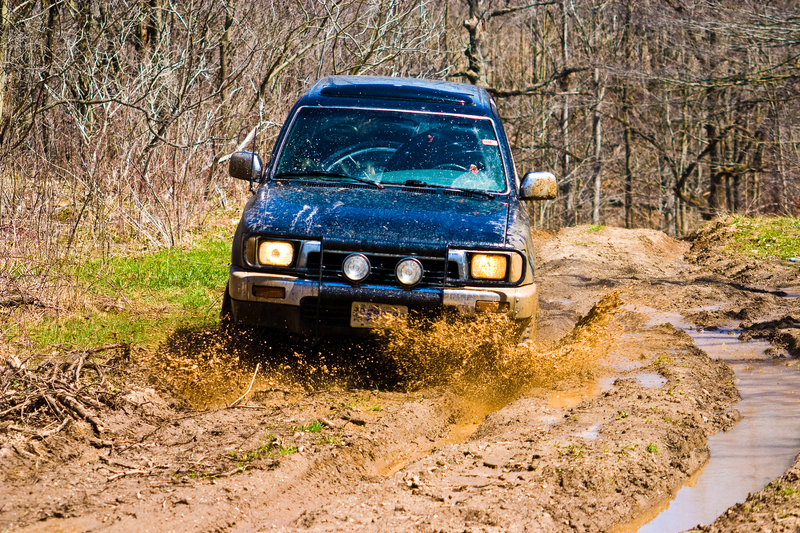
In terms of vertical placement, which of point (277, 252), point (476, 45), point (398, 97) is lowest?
point (277, 252)

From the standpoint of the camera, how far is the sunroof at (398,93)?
6422mm

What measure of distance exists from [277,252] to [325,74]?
45.9ft

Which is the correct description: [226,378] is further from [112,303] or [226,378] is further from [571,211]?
[571,211]

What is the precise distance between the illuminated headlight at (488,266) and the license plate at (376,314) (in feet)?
1.69

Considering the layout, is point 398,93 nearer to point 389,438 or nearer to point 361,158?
point 361,158

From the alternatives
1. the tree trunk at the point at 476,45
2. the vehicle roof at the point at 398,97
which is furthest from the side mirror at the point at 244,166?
the tree trunk at the point at 476,45

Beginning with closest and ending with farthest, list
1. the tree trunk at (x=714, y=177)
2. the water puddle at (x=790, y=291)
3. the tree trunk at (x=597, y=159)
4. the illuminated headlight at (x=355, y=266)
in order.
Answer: the illuminated headlight at (x=355, y=266) < the water puddle at (x=790, y=291) < the tree trunk at (x=714, y=177) < the tree trunk at (x=597, y=159)

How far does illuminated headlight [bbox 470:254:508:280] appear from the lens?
515 cm

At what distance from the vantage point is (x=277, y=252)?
5.14 meters

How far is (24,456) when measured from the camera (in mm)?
3846

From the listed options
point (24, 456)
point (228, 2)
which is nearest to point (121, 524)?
point (24, 456)

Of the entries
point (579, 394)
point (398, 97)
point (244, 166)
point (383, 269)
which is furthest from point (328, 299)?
point (398, 97)

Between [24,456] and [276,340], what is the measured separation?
2.05m

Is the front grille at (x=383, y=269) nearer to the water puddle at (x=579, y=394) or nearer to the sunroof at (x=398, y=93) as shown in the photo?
the water puddle at (x=579, y=394)
